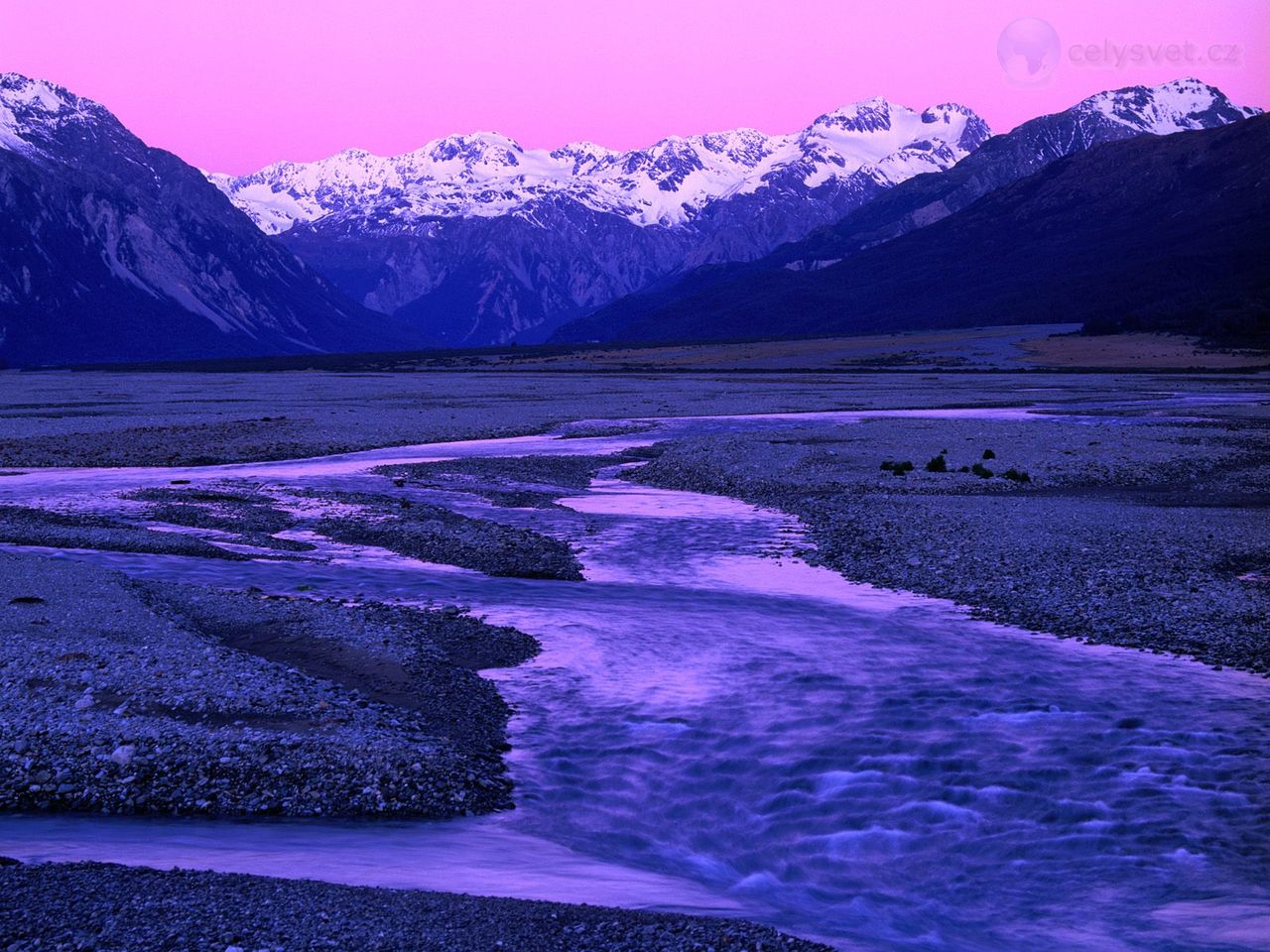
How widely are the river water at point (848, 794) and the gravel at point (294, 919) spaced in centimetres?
50

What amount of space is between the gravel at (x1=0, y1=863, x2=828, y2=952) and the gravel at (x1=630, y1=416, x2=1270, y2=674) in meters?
10.7

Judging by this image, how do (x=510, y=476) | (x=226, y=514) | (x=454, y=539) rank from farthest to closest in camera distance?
1. (x=510, y=476)
2. (x=226, y=514)
3. (x=454, y=539)

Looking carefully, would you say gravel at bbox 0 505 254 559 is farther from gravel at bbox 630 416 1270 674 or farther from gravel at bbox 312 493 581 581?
gravel at bbox 630 416 1270 674

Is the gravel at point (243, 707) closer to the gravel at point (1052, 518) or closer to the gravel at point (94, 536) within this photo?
the gravel at point (94, 536)

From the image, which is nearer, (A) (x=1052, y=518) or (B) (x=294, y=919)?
(B) (x=294, y=919)

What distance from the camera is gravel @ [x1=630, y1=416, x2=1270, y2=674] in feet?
63.7

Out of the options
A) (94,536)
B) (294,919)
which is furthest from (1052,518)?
(294,919)

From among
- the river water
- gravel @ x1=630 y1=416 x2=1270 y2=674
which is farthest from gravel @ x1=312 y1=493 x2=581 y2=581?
gravel @ x1=630 y1=416 x2=1270 y2=674

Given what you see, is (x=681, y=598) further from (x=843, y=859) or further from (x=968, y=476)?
(x=968, y=476)

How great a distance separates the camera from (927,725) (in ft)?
47.4

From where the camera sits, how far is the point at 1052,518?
1098 inches

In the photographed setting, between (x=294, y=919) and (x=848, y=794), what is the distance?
5.77m

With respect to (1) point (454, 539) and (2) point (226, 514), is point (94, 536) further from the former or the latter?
(1) point (454, 539)

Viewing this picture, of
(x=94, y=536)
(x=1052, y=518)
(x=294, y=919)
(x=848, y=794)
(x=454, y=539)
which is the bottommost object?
(x=848, y=794)
